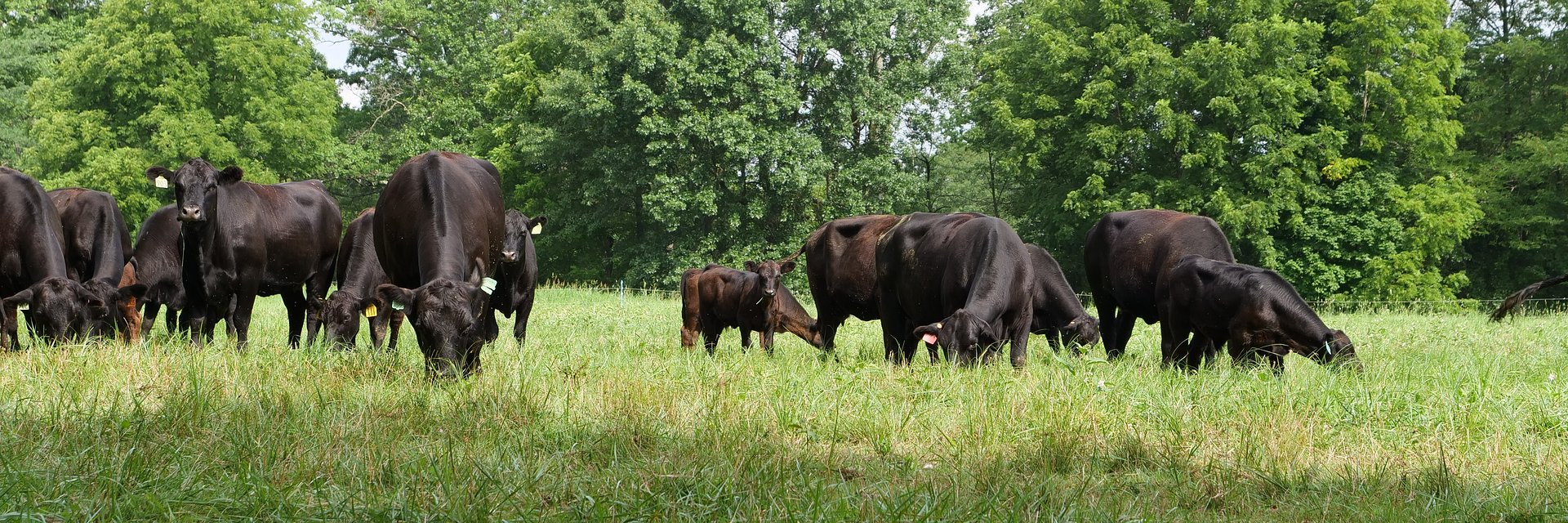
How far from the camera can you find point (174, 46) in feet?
117

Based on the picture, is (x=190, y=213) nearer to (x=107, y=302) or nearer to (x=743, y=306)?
(x=107, y=302)

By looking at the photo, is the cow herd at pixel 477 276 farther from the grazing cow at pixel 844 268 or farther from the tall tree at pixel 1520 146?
the tall tree at pixel 1520 146

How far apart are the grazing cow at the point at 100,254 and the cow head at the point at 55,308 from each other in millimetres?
228

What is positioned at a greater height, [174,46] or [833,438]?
[174,46]

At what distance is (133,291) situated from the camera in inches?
415

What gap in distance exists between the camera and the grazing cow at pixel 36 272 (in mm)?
9367

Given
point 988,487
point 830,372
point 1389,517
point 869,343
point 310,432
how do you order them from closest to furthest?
point 1389,517 → point 988,487 → point 310,432 → point 830,372 → point 869,343

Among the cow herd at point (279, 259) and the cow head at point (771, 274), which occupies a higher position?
the cow herd at point (279, 259)

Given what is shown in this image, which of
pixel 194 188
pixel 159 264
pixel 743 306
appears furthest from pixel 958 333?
pixel 159 264

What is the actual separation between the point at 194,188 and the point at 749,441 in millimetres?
6397

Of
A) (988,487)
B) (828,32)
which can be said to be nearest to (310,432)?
(988,487)

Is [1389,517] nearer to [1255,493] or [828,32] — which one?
[1255,493]

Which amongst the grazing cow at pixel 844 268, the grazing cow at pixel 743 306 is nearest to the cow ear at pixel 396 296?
the grazing cow at pixel 844 268

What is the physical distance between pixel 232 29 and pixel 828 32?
18.8 metres
